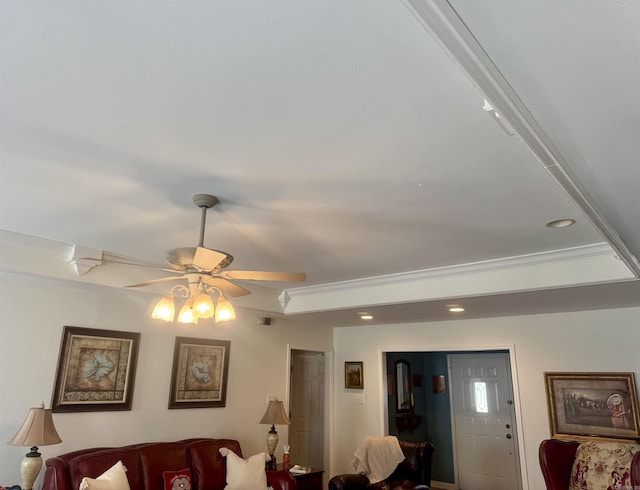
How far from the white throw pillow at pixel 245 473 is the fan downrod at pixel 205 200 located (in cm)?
284

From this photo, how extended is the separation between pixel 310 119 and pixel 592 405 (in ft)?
15.4

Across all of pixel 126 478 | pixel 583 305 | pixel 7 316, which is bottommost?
pixel 126 478

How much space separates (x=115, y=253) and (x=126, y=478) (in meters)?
1.84

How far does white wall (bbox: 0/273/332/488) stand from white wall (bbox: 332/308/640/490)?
1.24 meters

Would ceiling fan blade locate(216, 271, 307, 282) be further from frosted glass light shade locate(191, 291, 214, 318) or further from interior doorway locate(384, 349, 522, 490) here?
interior doorway locate(384, 349, 522, 490)

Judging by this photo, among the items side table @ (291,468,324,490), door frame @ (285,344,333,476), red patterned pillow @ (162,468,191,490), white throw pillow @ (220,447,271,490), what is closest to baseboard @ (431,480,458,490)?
→ door frame @ (285,344,333,476)

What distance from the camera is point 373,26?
1349 mm

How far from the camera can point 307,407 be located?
6836 mm

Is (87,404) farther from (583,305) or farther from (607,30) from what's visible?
(583,305)

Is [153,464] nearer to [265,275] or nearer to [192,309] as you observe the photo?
[192,309]

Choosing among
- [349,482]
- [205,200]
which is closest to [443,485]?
[349,482]

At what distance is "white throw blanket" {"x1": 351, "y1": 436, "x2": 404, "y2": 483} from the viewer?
5.11 metres

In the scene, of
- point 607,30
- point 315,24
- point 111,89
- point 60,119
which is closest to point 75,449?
point 60,119

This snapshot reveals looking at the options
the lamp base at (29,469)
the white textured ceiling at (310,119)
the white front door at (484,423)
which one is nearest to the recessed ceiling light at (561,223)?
the white textured ceiling at (310,119)
